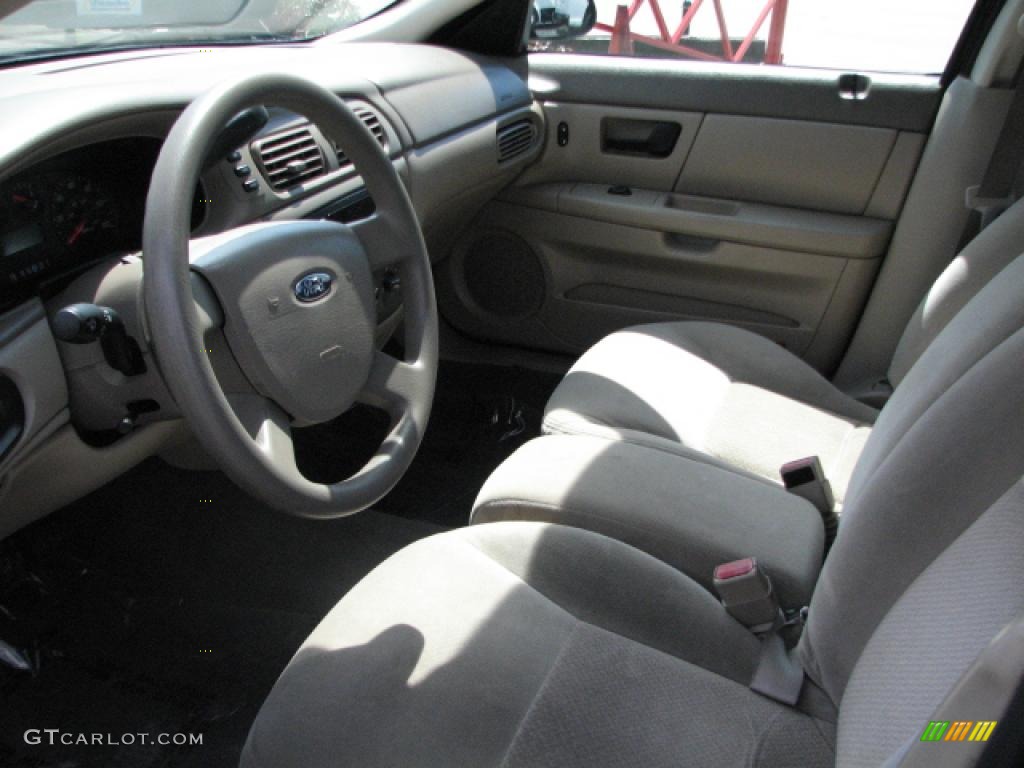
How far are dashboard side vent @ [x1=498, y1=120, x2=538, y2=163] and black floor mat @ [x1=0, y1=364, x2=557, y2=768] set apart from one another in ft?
2.19

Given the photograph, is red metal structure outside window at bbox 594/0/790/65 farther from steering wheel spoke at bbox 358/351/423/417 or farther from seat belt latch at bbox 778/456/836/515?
steering wheel spoke at bbox 358/351/423/417

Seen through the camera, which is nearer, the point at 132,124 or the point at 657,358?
the point at 132,124

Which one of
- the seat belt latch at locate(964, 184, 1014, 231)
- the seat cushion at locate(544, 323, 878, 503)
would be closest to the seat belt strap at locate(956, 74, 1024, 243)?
the seat belt latch at locate(964, 184, 1014, 231)

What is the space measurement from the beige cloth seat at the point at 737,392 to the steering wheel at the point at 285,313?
428 mm

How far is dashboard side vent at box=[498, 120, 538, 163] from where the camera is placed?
2.22 metres

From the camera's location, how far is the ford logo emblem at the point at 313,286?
1.16m

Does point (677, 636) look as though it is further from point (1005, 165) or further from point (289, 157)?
point (1005, 165)

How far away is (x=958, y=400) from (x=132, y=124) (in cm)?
110

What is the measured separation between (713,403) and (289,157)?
855mm

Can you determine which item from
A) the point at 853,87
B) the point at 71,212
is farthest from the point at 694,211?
the point at 71,212

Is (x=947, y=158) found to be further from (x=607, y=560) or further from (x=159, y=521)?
(x=159, y=521)

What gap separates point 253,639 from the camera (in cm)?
183

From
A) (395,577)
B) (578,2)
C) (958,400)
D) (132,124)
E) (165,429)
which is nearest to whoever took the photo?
(958,400)

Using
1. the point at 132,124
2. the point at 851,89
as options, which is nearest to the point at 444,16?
the point at 851,89
